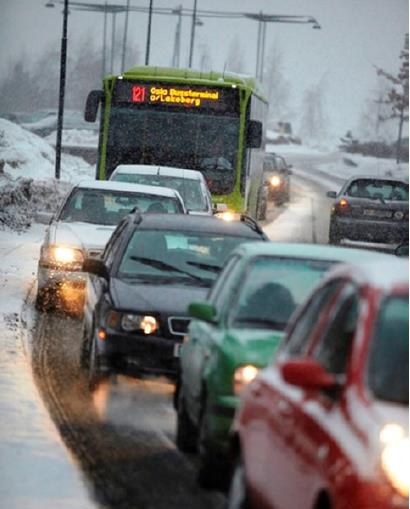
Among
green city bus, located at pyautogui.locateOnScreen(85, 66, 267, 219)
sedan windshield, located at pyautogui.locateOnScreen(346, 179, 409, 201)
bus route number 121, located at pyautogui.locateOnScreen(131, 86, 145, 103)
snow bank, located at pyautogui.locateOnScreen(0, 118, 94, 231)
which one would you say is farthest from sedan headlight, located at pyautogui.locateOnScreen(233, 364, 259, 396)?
snow bank, located at pyautogui.locateOnScreen(0, 118, 94, 231)

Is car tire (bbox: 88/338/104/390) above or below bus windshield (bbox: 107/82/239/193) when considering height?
below

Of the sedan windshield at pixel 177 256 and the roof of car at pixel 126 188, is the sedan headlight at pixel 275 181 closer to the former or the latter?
the roof of car at pixel 126 188

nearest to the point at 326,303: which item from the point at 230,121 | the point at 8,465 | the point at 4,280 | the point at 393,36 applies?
the point at 8,465

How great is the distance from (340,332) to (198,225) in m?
8.21

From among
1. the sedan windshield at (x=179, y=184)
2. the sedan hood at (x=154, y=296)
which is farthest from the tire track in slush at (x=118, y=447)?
the sedan windshield at (x=179, y=184)

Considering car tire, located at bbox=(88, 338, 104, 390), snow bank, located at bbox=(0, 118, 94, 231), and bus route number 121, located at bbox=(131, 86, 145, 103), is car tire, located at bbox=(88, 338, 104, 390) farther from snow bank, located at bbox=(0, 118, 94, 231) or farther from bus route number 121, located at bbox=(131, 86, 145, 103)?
snow bank, located at bbox=(0, 118, 94, 231)

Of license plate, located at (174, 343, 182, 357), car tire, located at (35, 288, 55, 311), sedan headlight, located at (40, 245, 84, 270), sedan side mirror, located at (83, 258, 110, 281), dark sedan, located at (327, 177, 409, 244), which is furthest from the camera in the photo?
dark sedan, located at (327, 177, 409, 244)

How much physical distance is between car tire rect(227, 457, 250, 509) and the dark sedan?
91.8 feet

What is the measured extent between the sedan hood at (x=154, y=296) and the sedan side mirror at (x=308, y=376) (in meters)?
7.33

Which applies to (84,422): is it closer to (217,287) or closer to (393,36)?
(217,287)

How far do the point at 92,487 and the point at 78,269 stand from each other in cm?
1019

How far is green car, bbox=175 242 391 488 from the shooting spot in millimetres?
10133

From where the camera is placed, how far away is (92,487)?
10398 mm

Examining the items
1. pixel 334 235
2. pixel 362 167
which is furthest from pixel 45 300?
pixel 362 167
